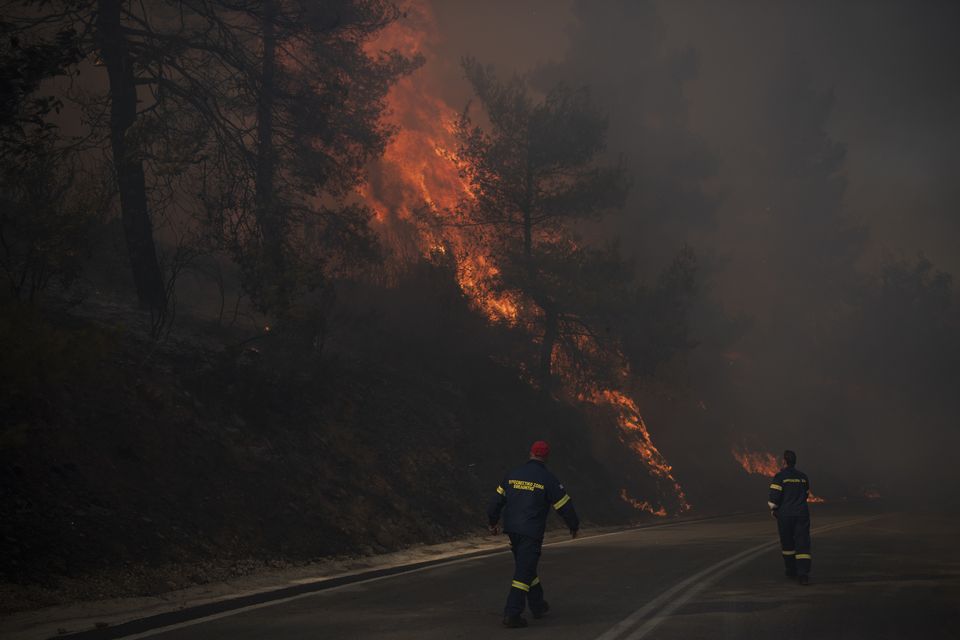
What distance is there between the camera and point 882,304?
7225 cm

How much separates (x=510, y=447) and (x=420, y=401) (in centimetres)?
324

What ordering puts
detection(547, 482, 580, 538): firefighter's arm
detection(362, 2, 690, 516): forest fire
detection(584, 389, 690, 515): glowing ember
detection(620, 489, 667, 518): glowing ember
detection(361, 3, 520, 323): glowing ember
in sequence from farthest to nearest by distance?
detection(584, 389, 690, 515): glowing ember < detection(620, 489, 667, 518): glowing ember < detection(362, 2, 690, 516): forest fire < detection(361, 3, 520, 323): glowing ember < detection(547, 482, 580, 538): firefighter's arm

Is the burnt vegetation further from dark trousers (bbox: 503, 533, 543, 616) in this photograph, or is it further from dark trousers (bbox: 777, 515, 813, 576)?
dark trousers (bbox: 777, 515, 813, 576)

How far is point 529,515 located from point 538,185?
Answer: 2092 cm

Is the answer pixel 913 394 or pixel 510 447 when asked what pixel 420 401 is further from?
pixel 913 394

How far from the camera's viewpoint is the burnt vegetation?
11805 millimetres

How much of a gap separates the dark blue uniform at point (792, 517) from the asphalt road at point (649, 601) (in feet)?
1.05

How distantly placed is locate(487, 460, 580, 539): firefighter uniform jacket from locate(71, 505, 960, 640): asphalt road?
0.95 m

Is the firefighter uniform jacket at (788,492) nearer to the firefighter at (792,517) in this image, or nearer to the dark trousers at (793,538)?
the firefighter at (792,517)

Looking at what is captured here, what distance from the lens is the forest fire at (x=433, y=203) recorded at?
2835cm

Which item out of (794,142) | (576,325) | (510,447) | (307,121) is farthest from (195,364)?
(794,142)

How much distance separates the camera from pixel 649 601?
955 cm

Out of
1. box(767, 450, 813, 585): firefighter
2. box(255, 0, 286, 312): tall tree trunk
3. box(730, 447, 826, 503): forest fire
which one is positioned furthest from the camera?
box(730, 447, 826, 503): forest fire

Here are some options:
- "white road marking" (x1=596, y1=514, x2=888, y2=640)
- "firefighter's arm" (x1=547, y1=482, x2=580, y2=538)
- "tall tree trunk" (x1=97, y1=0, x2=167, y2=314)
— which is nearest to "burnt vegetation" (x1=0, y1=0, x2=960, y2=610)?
"tall tree trunk" (x1=97, y1=0, x2=167, y2=314)
